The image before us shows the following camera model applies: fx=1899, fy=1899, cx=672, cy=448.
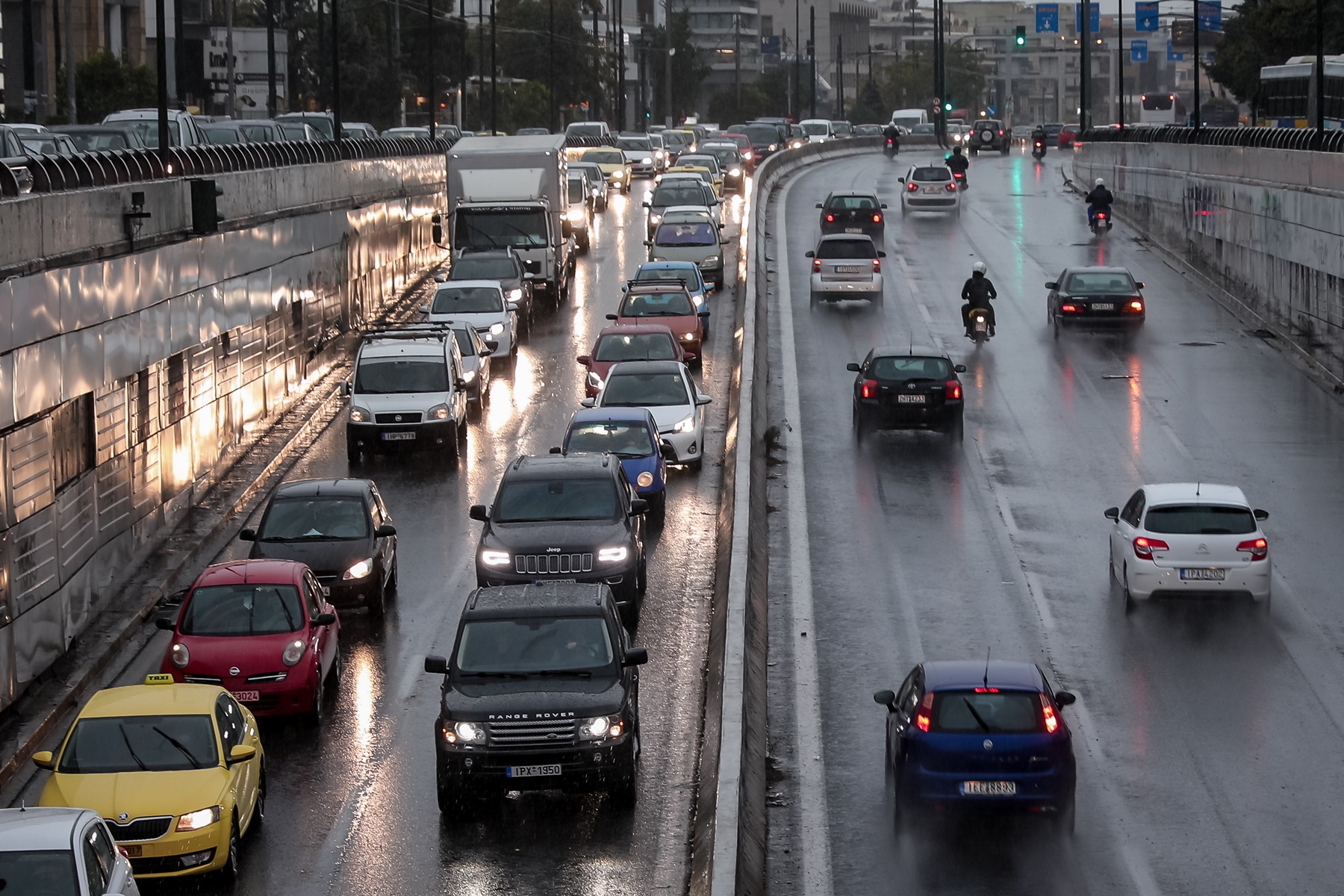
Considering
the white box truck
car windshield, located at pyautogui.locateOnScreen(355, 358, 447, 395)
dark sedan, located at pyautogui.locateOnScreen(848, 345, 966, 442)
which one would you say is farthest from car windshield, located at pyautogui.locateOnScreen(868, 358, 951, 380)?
Result: the white box truck

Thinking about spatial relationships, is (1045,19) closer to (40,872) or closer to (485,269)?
(485,269)

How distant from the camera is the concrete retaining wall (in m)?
37.2

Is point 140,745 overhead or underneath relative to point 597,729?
overhead

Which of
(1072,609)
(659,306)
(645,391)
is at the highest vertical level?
(659,306)

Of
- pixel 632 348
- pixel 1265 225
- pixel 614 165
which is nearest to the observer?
pixel 632 348

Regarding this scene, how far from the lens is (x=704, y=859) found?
13016 millimetres

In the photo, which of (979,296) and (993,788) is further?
(979,296)

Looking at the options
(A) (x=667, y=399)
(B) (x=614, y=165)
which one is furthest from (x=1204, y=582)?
(B) (x=614, y=165)

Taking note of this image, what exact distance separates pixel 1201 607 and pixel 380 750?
399 inches

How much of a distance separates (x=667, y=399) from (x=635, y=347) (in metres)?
4.47

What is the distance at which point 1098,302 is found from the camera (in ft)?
136

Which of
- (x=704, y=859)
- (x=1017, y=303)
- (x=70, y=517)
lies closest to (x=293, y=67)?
(x=1017, y=303)

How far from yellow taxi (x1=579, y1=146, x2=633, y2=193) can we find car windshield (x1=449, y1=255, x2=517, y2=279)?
34958 mm

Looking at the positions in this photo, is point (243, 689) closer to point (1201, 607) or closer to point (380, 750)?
point (380, 750)
